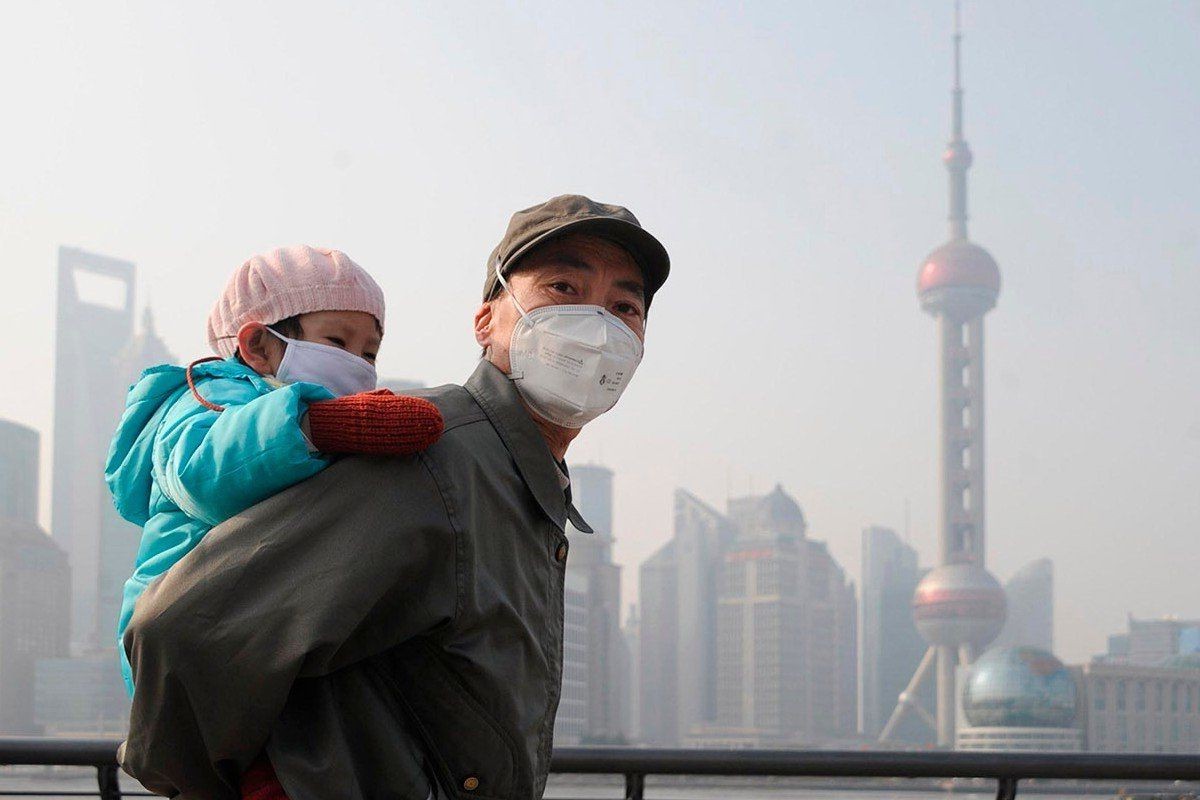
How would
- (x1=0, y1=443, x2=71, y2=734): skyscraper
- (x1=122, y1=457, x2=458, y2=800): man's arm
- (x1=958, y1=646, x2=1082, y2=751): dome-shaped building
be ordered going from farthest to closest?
(x1=0, y1=443, x2=71, y2=734): skyscraper → (x1=958, y1=646, x2=1082, y2=751): dome-shaped building → (x1=122, y1=457, x2=458, y2=800): man's arm

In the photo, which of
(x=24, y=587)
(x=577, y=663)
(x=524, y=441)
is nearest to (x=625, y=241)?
(x=524, y=441)

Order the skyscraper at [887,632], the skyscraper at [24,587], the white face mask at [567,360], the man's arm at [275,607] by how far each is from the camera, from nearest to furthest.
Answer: the man's arm at [275,607] → the white face mask at [567,360] → the skyscraper at [24,587] → the skyscraper at [887,632]

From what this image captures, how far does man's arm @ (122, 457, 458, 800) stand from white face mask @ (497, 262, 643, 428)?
0.26 metres

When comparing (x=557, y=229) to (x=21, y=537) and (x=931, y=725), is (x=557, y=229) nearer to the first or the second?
(x=21, y=537)

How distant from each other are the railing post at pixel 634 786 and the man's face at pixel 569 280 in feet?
5.52

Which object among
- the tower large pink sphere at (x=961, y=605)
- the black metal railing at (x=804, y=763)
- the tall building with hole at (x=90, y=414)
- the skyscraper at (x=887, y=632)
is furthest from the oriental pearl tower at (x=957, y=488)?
the black metal railing at (x=804, y=763)

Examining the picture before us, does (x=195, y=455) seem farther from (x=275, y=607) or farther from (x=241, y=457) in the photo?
(x=275, y=607)

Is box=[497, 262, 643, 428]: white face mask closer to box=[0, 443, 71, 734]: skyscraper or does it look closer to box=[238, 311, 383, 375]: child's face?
box=[238, 311, 383, 375]: child's face

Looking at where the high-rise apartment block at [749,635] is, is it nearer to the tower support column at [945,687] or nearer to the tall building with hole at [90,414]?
the tower support column at [945,687]

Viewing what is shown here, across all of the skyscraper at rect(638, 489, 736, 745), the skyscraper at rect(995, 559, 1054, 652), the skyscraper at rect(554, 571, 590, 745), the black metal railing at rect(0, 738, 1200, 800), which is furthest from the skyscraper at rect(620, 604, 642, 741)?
the black metal railing at rect(0, 738, 1200, 800)

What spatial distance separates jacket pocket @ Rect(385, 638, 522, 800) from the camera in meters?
1.48

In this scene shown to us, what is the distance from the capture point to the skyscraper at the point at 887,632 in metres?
133

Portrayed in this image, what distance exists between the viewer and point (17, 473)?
4183 inches

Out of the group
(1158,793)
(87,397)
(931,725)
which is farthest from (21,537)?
(1158,793)
